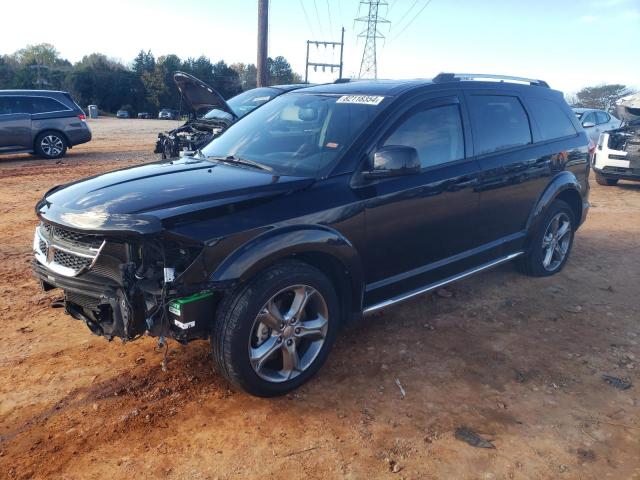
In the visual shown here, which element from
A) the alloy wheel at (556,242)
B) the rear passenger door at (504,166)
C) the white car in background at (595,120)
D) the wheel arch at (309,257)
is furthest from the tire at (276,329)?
the white car in background at (595,120)

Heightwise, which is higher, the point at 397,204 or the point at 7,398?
the point at 397,204

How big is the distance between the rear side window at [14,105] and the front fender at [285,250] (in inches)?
493

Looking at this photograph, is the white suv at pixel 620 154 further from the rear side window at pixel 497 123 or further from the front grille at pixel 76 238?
the front grille at pixel 76 238

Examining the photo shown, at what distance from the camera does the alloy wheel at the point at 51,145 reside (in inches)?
523

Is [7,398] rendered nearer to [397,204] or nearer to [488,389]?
[397,204]

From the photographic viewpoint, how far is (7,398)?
307 cm

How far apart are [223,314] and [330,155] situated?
4.29 feet

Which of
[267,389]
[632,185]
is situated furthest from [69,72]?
[267,389]

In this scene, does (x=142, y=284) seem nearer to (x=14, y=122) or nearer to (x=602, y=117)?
(x=14, y=122)

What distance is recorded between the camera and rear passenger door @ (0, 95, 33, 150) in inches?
493

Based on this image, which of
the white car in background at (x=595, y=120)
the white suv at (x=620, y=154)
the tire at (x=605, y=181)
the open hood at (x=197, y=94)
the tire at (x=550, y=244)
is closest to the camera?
the tire at (x=550, y=244)

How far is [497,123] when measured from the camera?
4422 mm

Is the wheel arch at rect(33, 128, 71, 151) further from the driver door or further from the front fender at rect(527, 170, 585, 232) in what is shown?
the front fender at rect(527, 170, 585, 232)

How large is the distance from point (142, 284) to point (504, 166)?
3140 mm
